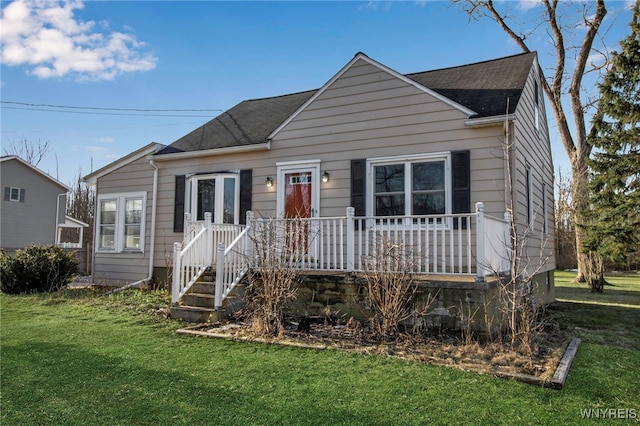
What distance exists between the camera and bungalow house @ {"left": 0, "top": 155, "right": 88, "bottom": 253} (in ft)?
63.0

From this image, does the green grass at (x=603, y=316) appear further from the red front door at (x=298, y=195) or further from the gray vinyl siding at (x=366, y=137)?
the red front door at (x=298, y=195)

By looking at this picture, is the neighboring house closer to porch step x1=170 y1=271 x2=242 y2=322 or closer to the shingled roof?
the shingled roof

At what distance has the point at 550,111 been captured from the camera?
56.3 feet

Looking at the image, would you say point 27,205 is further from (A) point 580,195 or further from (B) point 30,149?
(A) point 580,195

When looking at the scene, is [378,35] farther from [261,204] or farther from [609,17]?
[609,17]

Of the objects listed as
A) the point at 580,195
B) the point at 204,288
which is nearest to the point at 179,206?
the point at 204,288

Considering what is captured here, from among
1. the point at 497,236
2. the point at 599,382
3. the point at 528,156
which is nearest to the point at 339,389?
the point at 599,382

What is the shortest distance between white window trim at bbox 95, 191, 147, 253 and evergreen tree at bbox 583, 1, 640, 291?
1049 cm

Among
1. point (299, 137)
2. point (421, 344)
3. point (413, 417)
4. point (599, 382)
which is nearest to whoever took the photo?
point (413, 417)

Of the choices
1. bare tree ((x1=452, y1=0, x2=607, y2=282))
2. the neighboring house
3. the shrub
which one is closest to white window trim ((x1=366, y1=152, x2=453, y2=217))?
the shrub

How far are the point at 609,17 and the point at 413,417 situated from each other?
18103 millimetres

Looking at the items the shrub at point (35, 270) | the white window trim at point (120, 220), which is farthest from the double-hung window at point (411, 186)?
the shrub at point (35, 270)

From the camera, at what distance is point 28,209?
20.1m

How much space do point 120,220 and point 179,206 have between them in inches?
84.8
